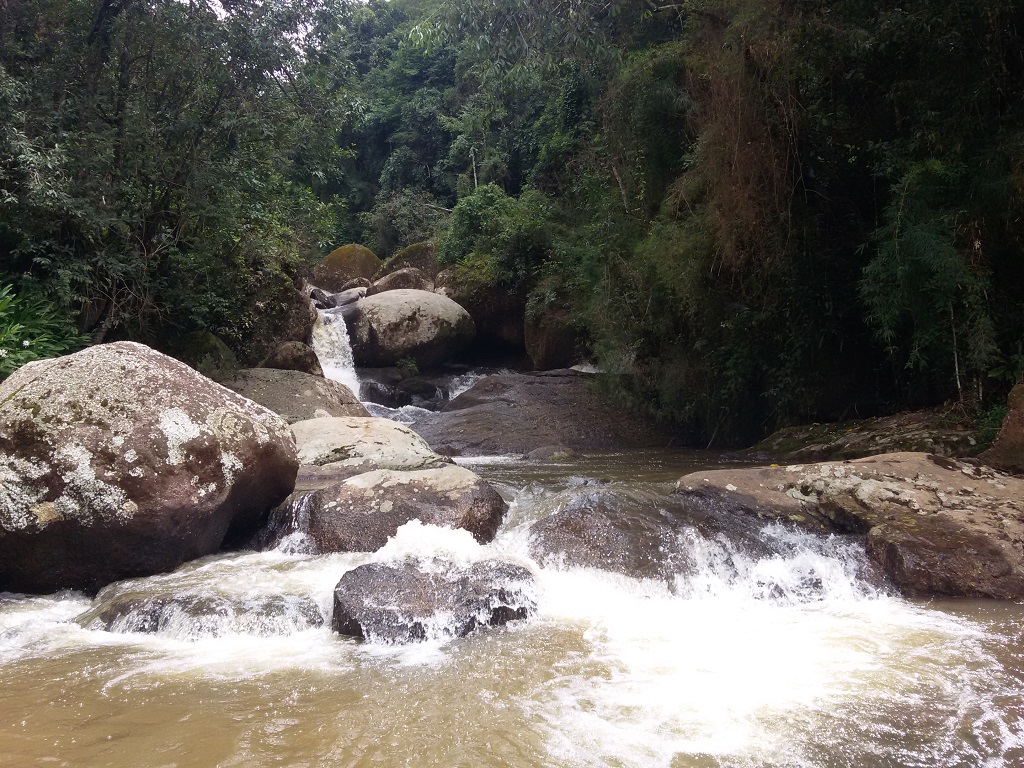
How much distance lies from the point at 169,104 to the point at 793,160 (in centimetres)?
786

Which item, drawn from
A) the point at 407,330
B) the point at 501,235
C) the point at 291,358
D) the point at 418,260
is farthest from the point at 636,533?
the point at 418,260

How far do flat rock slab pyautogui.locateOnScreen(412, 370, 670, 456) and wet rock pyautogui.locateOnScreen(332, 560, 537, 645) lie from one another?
234 inches

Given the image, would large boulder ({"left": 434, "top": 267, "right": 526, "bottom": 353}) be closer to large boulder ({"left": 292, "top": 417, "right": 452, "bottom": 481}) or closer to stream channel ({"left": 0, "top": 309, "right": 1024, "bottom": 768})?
large boulder ({"left": 292, "top": 417, "right": 452, "bottom": 481})

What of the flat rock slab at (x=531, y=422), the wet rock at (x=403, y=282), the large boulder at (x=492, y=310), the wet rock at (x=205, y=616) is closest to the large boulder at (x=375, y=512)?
the wet rock at (x=205, y=616)

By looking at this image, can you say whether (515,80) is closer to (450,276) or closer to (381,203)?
(450,276)

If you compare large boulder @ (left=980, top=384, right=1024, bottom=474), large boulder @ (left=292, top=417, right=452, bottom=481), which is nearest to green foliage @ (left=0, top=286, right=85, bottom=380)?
large boulder @ (left=292, top=417, right=452, bottom=481)

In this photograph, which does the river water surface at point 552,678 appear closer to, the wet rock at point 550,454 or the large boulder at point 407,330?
the wet rock at point 550,454

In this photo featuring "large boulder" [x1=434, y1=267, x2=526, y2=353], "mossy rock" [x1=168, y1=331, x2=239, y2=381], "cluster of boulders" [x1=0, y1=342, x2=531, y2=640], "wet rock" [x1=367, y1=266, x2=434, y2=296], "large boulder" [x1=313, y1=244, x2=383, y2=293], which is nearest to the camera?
"cluster of boulders" [x1=0, y1=342, x2=531, y2=640]

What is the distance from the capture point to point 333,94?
11.2 meters

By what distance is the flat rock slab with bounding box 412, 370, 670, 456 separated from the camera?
11.1 meters

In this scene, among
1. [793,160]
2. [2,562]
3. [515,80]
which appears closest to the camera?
[2,562]

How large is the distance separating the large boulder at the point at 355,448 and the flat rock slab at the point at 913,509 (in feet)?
8.32

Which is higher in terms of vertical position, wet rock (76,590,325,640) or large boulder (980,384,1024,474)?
large boulder (980,384,1024,474)

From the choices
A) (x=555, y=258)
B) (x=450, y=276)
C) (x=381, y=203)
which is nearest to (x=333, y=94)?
(x=555, y=258)
